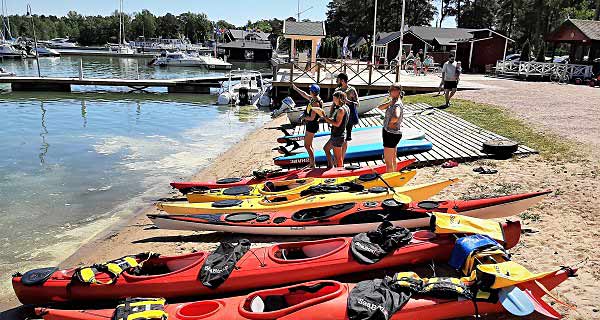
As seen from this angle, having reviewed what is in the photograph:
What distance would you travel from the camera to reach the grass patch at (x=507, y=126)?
34.3ft

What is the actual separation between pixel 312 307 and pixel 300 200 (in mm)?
3228

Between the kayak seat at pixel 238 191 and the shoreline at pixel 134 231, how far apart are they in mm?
1141

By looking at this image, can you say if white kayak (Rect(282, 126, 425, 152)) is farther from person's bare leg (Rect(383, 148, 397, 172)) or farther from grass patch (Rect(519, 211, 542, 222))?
grass patch (Rect(519, 211, 542, 222))

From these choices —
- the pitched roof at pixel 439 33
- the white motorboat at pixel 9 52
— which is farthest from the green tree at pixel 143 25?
the pitched roof at pixel 439 33

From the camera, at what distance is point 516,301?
4430 millimetres

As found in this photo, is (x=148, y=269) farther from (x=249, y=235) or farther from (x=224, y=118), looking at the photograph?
(x=224, y=118)

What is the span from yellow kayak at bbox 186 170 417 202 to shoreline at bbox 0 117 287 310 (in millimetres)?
925

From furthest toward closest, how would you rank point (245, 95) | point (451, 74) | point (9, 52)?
point (9, 52) → point (245, 95) → point (451, 74)

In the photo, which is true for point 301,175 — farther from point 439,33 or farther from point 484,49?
point 439,33

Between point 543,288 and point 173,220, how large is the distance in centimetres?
537

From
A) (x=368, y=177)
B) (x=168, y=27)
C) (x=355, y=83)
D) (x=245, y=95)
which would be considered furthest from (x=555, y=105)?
(x=168, y=27)

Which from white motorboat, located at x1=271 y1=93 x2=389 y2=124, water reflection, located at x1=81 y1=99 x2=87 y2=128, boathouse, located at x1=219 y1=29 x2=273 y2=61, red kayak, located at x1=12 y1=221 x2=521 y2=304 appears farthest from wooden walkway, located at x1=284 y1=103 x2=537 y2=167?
boathouse, located at x1=219 y1=29 x2=273 y2=61

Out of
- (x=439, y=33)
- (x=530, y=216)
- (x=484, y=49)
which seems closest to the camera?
(x=530, y=216)

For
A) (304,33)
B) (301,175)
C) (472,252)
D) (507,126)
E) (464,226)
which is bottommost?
(301,175)
